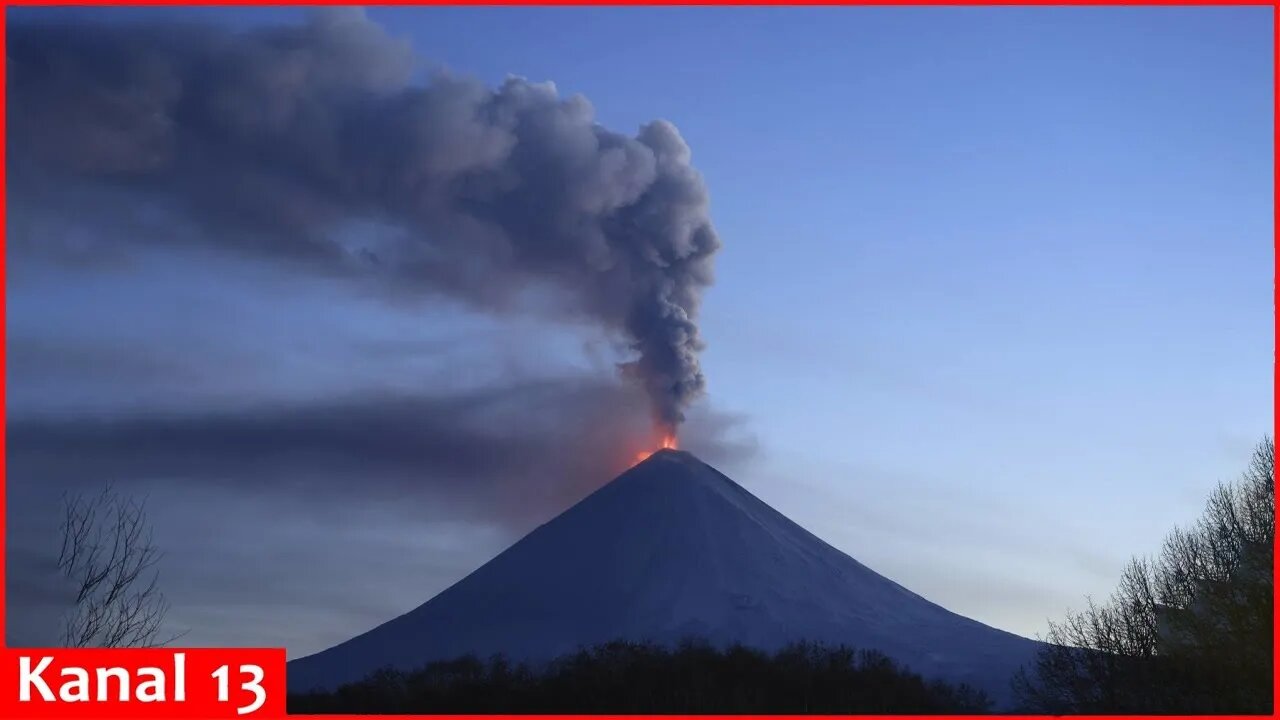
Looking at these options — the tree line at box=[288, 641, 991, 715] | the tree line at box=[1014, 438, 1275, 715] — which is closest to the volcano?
the tree line at box=[288, 641, 991, 715]

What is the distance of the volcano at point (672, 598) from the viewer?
81.0 meters

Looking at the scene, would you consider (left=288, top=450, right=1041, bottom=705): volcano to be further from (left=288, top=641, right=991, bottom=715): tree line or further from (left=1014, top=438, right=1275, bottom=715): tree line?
(left=1014, top=438, right=1275, bottom=715): tree line

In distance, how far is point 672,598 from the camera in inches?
3499

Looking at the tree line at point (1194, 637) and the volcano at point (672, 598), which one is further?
the volcano at point (672, 598)

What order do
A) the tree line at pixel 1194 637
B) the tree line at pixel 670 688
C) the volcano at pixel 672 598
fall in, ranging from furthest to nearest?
the volcano at pixel 672 598
the tree line at pixel 670 688
the tree line at pixel 1194 637

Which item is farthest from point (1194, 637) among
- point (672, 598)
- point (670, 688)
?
point (672, 598)

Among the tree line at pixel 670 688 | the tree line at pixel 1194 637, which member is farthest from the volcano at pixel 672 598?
the tree line at pixel 1194 637

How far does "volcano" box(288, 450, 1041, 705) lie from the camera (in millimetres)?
81000

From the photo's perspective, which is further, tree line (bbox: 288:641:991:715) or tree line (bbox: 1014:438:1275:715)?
tree line (bbox: 288:641:991:715)

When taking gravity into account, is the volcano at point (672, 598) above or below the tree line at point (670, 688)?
above

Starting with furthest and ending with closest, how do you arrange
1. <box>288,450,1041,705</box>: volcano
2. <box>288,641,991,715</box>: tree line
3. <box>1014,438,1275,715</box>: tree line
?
<box>288,450,1041,705</box>: volcano
<box>288,641,991,715</box>: tree line
<box>1014,438,1275,715</box>: tree line

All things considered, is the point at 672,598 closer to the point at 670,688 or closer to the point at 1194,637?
the point at 670,688

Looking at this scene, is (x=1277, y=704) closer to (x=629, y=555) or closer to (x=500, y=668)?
(x=500, y=668)

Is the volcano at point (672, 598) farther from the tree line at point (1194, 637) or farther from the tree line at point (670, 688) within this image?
the tree line at point (1194, 637)
